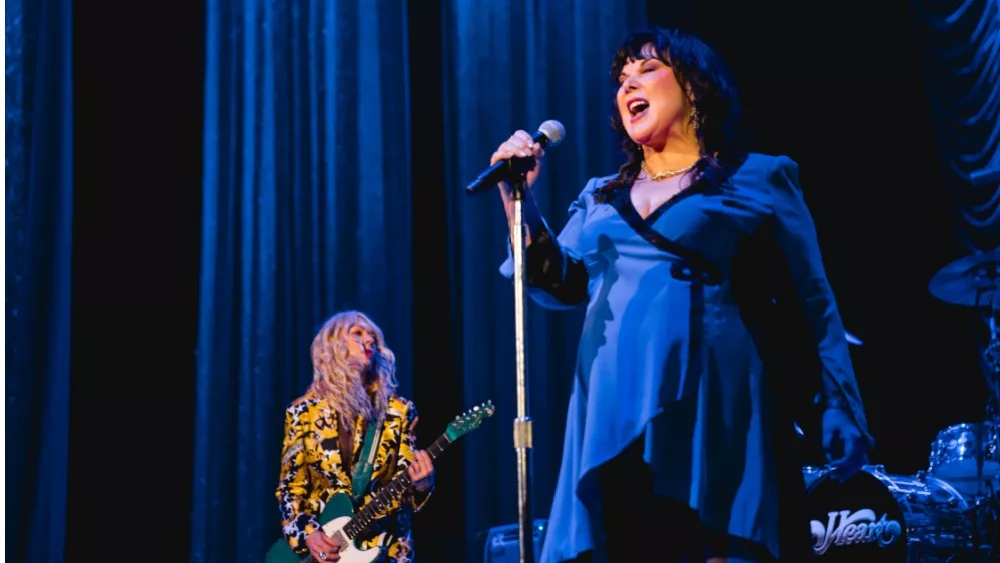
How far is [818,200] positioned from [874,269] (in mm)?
414

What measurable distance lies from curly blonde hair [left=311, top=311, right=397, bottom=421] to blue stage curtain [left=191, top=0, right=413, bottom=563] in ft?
1.62

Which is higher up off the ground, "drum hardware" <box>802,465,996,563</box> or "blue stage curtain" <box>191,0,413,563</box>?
"blue stage curtain" <box>191,0,413,563</box>

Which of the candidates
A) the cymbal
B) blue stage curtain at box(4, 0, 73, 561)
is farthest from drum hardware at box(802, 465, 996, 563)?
blue stage curtain at box(4, 0, 73, 561)

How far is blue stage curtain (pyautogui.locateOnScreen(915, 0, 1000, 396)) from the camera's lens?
4.38 metres

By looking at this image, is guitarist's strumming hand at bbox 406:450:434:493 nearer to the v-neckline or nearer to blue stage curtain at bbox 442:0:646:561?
blue stage curtain at bbox 442:0:646:561

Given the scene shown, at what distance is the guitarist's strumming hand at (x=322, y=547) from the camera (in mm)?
3889

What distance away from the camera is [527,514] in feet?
5.41

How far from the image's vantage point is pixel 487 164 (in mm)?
5035

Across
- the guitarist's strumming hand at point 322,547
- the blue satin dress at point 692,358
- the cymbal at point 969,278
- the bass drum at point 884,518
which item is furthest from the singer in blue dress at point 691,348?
the guitarist's strumming hand at point 322,547

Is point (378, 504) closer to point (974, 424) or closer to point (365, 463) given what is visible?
point (365, 463)

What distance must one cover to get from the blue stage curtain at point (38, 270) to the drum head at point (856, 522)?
3.02m

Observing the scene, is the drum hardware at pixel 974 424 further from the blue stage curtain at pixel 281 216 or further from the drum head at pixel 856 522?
the blue stage curtain at pixel 281 216

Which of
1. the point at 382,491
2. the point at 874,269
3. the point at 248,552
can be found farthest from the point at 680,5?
the point at 248,552

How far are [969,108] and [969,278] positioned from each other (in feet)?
3.66
